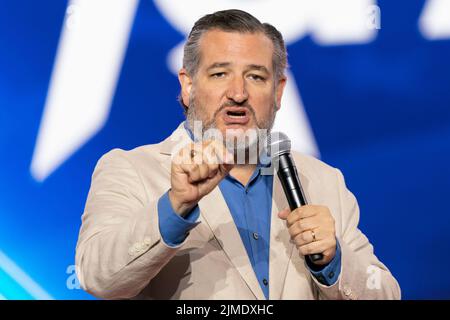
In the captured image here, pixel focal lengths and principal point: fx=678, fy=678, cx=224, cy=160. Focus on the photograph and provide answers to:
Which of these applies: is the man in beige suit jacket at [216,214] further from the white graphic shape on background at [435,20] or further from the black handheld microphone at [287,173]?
the white graphic shape on background at [435,20]

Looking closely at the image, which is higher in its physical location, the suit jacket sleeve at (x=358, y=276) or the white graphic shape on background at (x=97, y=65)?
the white graphic shape on background at (x=97, y=65)

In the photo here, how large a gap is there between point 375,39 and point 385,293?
4.77 ft

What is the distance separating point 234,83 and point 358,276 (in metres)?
0.71

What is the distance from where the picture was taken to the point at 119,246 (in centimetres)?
158

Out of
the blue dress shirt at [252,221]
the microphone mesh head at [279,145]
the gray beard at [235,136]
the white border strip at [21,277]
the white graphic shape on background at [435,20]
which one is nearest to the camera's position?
the blue dress shirt at [252,221]

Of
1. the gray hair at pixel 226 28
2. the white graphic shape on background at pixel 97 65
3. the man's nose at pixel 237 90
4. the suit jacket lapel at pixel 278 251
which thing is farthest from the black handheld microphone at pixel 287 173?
the white graphic shape on background at pixel 97 65

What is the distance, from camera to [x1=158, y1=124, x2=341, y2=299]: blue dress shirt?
1521 mm

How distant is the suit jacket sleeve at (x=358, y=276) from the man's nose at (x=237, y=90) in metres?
0.48

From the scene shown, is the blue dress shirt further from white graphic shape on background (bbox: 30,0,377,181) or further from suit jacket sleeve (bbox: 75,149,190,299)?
white graphic shape on background (bbox: 30,0,377,181)

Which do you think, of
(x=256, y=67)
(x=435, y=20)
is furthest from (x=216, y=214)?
(x=435, y=20)

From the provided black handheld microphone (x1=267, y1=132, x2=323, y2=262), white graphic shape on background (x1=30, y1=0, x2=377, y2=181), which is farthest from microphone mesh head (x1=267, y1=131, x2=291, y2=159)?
white graphic shape on background (x1=30, y1=0, x2=377, y2=181)

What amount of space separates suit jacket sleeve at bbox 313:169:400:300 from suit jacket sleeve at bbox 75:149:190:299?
0.43 m

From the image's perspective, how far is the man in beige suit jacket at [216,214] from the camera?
154cm

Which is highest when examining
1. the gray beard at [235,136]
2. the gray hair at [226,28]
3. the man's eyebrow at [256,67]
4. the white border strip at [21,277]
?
the gray hair at [226,28]
